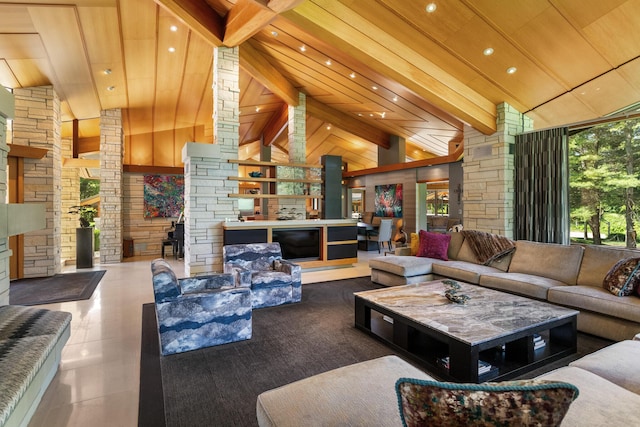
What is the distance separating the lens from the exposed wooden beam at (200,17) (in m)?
4.64

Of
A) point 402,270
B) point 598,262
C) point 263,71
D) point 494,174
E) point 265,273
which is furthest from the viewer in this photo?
point 263,71

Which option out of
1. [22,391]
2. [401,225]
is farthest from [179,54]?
[401,225]

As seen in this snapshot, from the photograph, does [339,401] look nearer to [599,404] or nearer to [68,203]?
[599,404]

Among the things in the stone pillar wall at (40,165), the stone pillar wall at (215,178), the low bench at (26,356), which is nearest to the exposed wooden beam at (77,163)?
the stone pillar wall at (40,165)

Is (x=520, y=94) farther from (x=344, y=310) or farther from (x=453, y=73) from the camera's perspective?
(x=344, y=310)

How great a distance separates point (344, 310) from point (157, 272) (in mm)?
2121

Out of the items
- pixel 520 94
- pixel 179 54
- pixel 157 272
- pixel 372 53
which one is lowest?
pixel 157 272

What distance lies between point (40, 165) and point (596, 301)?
8.60 meters

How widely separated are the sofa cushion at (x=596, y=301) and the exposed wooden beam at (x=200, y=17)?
19.6 ft

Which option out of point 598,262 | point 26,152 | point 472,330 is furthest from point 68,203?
point 598,262

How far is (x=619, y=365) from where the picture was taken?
175cm

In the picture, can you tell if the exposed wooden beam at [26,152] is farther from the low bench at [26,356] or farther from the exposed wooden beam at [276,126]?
the exposed wooden beam at [276,126]

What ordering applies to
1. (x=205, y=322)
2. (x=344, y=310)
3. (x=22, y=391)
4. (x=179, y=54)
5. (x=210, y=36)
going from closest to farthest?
(x=22, y=391), (x=205, y=322), (x=344, y=310), (x=210, y=36), (x=179, y=54)

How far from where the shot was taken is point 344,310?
3.92 meters
